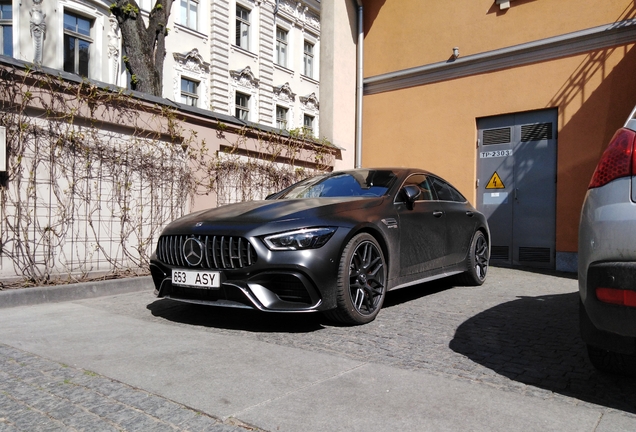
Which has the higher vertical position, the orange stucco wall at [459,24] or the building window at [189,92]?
the building window at [189,92]

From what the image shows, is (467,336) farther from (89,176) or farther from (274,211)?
(89,176)

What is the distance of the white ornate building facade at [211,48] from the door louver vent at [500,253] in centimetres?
1684

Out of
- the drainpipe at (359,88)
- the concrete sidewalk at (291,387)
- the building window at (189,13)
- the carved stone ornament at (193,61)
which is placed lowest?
the concrete sidewalk at (291,387)

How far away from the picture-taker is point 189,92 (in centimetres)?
2441

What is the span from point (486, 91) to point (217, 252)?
273 inches

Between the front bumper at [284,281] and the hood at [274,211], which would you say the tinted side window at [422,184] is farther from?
the front bumper at [284,281]

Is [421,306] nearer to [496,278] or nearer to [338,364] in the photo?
[338,364]

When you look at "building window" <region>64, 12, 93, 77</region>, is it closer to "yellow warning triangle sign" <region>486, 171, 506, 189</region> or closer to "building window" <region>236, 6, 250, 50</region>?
"building window" <region>236, 6, 250, 50</region>

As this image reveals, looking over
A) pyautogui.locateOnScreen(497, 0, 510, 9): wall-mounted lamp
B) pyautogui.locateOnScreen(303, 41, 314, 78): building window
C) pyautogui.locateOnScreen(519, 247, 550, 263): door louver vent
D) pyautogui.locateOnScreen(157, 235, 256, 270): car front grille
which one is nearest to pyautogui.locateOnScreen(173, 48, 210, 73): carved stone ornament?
pyautogui.locateOnScreen(303, 41, 314, 78): building window

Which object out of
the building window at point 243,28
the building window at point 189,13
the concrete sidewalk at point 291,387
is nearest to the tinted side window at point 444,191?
the concrete sidewalk at point 291,387

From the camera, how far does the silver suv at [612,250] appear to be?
7.48ft

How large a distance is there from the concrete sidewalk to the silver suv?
1.35 feet

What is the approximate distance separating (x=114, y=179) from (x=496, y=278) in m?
5.30

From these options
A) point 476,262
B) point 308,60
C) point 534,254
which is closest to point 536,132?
point 534,254
